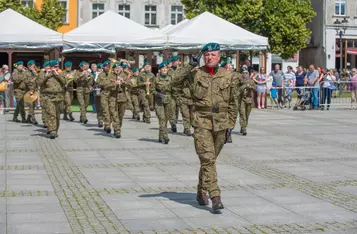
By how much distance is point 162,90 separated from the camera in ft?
57.1

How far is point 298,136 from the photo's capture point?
62.3 ft

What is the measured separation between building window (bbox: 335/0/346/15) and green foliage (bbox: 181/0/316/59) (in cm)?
455

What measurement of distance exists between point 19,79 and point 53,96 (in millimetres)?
4969

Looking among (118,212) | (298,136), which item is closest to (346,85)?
(298,136)

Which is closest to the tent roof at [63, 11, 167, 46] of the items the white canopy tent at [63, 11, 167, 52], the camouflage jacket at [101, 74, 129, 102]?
the white canopy tent at [63, 11, 167, 52]

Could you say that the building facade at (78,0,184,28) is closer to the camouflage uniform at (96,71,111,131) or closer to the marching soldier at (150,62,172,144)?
the camouflage uniform at (96,71,111,131)

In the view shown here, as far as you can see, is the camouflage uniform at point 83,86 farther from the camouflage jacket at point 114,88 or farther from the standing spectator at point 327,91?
the standing spectator at point 327,91

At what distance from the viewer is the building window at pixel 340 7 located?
58406mm

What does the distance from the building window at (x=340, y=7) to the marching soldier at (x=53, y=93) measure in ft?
141

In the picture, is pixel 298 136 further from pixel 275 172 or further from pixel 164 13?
pixel 164 13

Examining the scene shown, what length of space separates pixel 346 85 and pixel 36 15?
2557 centimetres

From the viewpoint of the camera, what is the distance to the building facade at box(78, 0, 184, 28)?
56750 millimetres

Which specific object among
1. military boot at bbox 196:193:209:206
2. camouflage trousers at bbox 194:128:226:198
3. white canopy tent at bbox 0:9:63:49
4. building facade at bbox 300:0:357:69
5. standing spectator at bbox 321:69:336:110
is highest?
building facade at bbox 300:0:357:69

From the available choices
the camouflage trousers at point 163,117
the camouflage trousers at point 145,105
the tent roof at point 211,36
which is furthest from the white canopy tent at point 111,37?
the camouflage trousers at point 163,117
